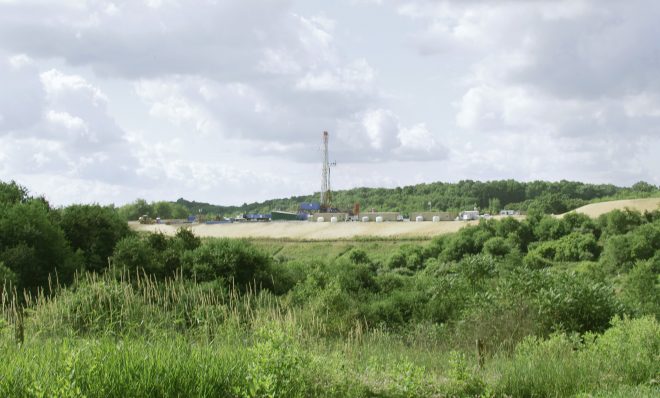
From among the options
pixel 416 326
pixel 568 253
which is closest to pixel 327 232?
pixel 568 253

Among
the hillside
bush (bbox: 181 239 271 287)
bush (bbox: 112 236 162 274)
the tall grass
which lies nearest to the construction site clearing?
the hillside

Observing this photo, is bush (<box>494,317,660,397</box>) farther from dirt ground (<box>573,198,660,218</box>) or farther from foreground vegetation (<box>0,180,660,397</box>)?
dirt ground (<box>573,198,660,218</box>)

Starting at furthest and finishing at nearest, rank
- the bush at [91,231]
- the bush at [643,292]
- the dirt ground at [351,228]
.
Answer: the dirt ground at [351,228]
the bush at [91,231]
the bush at [643,292]

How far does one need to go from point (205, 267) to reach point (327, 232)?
54828mm

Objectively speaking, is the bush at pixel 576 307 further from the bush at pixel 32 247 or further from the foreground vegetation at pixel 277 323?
the bush at pixel 32 247

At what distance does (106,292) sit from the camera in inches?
515

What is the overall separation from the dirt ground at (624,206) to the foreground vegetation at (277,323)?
41.1 metres

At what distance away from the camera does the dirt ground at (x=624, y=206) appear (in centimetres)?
5985

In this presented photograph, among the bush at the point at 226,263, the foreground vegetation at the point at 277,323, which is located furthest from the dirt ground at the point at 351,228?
the bush at the point at 226,263

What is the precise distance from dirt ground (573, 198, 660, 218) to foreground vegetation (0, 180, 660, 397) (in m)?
41.1

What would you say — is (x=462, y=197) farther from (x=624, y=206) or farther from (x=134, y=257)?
(x=134, y=257)

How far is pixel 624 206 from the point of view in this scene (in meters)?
60.5

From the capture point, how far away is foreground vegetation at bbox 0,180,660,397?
7.51 m

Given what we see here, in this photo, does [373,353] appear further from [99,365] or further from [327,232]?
[327,232]
